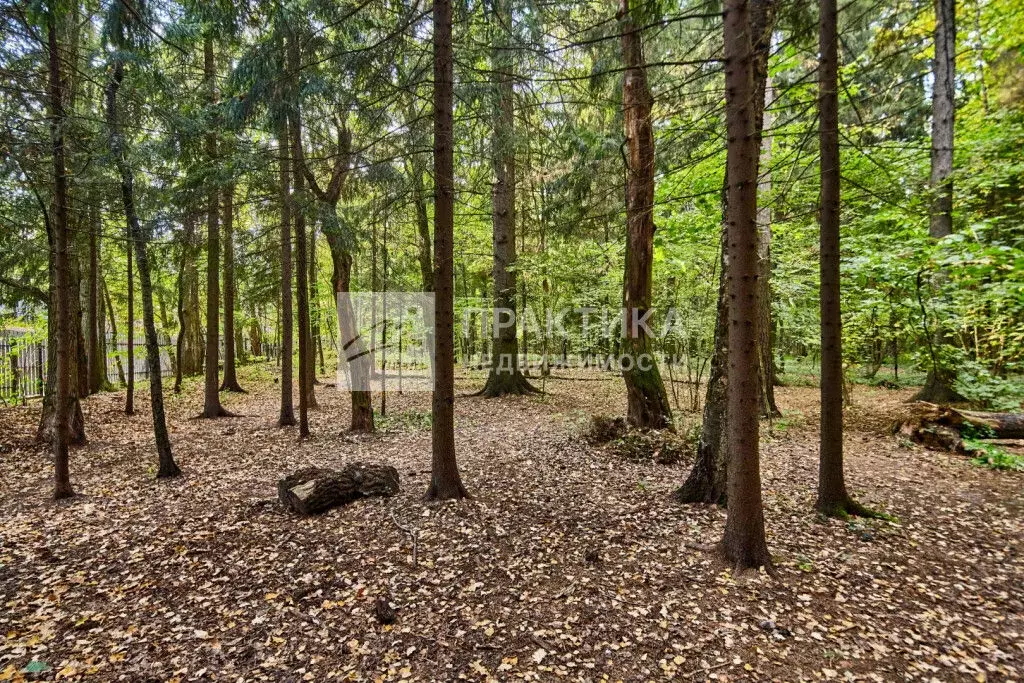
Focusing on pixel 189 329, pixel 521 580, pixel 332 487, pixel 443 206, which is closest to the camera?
pixel 521 580

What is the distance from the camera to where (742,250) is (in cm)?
329

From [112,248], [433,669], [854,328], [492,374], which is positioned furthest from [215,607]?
[112,248]

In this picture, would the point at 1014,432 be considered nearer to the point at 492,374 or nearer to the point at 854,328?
the point at 854,328

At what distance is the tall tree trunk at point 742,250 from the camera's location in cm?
324

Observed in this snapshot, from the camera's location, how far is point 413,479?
5938 mm

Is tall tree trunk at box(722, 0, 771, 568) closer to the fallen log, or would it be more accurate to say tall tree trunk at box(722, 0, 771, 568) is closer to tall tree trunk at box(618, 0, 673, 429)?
tall tree trunk at box(618, 0, 673, 429)

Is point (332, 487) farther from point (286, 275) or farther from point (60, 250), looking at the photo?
point (286, 275)

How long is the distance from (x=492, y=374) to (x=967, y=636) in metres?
10.1

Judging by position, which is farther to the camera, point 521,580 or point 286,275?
point 286,275

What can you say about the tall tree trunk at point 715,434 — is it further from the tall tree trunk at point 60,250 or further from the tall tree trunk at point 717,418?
the tall tree trunk at point 60,250

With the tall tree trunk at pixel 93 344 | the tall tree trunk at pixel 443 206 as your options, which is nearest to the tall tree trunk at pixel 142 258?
the tall tree trunk at pixel 443 206

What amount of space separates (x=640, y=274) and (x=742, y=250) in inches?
188

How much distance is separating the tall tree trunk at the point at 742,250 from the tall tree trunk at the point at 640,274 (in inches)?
160

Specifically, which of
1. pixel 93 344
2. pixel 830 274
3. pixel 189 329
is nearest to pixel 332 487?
pixel 830 274
